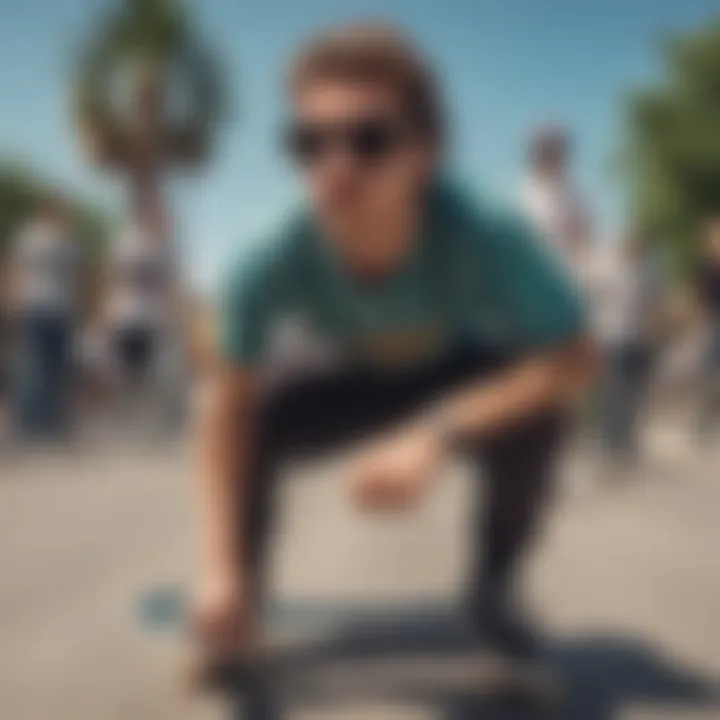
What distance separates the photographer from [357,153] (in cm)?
138

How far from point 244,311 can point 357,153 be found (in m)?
0.23

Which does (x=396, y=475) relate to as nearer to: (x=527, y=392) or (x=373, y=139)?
(x=527, y=392)

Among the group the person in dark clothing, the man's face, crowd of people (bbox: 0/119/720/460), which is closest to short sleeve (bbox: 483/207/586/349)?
the man's face

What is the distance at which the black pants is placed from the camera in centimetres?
154

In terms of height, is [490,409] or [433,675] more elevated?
[490,409]

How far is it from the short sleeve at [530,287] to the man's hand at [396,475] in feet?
0.73

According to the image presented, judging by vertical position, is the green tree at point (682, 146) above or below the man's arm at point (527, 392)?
above

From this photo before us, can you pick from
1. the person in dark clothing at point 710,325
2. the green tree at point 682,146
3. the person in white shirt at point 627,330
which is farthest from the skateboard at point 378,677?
the green tree at point 682,146

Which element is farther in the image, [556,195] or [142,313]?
[142,313]

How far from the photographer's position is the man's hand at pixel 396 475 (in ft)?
3.63

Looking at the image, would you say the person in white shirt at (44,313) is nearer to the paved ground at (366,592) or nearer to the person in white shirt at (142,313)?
the person in white shirt at (142,313)

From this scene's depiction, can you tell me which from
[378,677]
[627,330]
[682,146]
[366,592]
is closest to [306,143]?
[378,677]

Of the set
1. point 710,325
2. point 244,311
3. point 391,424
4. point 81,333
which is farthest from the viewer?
point 81,333

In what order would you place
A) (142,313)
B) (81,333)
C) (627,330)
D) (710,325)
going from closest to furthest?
(142,313), (627,330), (710,325), (81,333)
